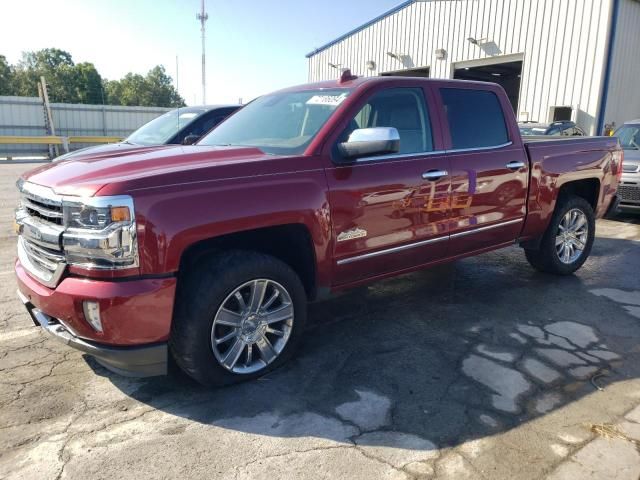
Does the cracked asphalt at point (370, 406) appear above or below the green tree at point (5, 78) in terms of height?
below

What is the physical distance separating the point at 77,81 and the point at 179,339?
67.8 meters

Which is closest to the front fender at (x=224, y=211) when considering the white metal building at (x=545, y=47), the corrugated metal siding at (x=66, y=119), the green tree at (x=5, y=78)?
the white metal building at (x=545, y=47)

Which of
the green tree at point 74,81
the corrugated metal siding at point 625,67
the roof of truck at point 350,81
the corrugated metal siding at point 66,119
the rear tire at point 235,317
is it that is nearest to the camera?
the rear tire at point 235,317

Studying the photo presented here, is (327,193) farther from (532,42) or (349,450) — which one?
(532,42)

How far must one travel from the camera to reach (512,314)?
14.7ft

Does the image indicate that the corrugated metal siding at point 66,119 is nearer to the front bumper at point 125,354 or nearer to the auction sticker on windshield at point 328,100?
the auction sticker on windshield at point 328,100

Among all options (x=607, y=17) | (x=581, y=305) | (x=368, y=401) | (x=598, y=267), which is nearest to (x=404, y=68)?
(x=607, y=17)

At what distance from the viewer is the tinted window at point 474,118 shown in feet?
14.2

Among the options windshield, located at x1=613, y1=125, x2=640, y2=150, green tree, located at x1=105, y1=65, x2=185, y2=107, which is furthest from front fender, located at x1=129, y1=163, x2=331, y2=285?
green tree, located at x1=105, y1=65, x2=185, y2=107

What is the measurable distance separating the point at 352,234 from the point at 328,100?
1.07m

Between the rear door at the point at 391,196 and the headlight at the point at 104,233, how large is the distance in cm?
132

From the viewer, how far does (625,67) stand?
53.3ft

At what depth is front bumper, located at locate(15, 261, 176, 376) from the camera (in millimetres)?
2635

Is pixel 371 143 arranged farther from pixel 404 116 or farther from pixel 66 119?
pixel 66 119
